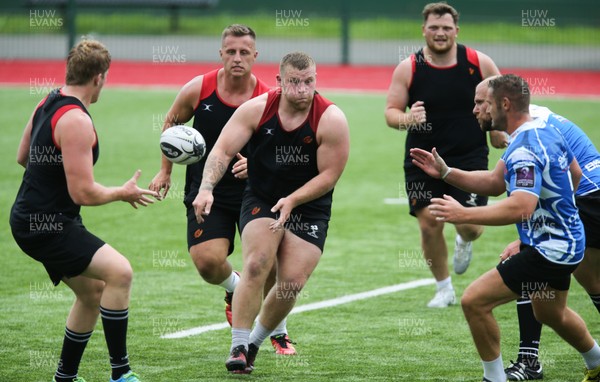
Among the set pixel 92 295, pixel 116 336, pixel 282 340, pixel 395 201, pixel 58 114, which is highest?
pixel 58 114

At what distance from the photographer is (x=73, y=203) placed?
6.47m

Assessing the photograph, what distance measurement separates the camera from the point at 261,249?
23.2 ft

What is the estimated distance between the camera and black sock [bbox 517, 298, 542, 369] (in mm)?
7156

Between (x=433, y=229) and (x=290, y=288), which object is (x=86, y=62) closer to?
(x=290, y=288)

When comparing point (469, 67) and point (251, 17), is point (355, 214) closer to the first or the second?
point (469, 67)

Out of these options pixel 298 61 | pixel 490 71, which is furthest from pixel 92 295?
pixel 490 71

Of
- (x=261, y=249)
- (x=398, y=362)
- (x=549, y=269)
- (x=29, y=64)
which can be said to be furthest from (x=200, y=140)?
(x=29, y=64)

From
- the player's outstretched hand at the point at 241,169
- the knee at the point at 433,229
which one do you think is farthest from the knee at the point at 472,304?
the knee at the point at 433,229

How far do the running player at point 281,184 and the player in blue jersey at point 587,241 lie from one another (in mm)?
1176

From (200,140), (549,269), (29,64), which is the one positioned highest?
(200,140)

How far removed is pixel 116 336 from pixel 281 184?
1676mm

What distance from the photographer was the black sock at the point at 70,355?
661cm

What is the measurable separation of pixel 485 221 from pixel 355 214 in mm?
7585

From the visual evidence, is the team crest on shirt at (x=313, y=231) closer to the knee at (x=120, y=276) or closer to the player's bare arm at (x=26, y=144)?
the knee at (x=120, y=276)
